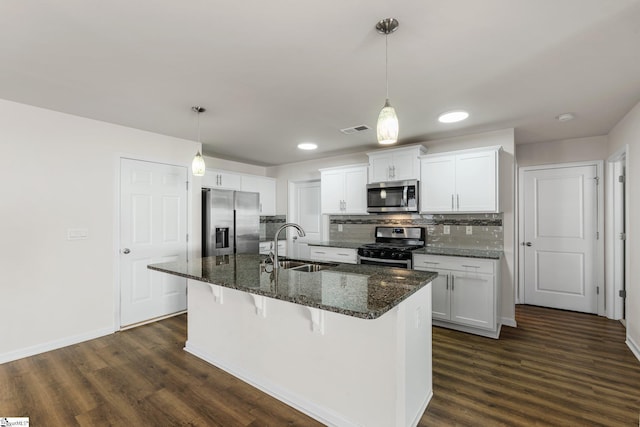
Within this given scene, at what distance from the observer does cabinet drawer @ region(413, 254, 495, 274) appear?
124 inches

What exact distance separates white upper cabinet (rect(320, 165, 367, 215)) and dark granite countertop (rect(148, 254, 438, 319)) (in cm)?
206

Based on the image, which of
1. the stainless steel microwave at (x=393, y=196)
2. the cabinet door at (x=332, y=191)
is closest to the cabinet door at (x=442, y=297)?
the stainless steel microwave at (x=393, y=196)

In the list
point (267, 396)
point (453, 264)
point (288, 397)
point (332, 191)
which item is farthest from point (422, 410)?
point (332, 191)

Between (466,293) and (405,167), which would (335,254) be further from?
(466,293)

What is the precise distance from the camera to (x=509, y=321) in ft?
11.5

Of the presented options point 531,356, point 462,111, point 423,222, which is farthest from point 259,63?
point 531,356

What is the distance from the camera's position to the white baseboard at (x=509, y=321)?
11.5 feet

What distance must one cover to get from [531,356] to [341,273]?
6.77 feet

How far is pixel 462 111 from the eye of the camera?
9.50 ft

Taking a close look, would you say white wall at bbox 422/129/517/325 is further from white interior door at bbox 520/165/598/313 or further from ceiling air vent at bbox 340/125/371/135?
ceiling air vent at bbox 340/125/371/135

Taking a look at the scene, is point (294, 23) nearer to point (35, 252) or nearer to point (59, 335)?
point (35, 252)

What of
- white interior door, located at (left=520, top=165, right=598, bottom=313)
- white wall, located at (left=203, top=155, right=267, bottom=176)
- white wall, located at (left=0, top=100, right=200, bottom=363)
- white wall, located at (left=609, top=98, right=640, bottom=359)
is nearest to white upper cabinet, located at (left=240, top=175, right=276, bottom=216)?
white wall, located at (left=203, top=155, right=267, bottom=176)

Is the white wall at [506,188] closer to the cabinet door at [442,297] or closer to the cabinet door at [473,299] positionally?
the cabinet door at [473,299]

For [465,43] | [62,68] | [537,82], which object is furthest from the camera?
[537,82]
